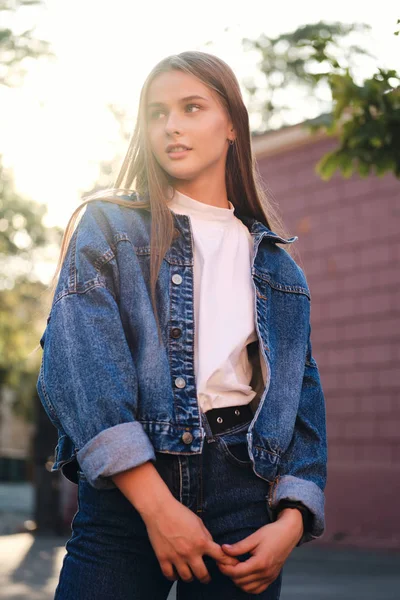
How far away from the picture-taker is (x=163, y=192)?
2535mm

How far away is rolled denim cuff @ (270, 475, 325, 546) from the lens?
2.33 metres

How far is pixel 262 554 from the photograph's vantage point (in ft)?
7.16

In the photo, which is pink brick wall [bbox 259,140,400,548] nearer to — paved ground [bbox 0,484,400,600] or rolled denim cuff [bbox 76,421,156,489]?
paved ground [bbox 0,484,400,600]

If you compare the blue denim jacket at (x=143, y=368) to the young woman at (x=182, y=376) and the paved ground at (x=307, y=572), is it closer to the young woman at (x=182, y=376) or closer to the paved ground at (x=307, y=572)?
the young woman at (x=182, y=376)

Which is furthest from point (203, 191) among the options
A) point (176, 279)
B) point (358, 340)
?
point (358, 340)

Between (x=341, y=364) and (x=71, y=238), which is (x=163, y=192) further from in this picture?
(x=341, y=364)

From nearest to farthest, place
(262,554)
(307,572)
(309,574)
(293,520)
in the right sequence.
Result: (262,554) < (293,520) < (309,574) < (307,572)

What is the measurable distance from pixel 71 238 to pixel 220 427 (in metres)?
0.54

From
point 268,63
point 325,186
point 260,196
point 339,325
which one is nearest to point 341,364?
point 339,325

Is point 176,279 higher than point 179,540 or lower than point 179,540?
higher

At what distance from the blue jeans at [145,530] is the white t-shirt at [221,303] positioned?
0.10 metres

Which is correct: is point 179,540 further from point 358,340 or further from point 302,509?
point 358,340

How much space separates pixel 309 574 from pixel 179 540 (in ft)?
25.5

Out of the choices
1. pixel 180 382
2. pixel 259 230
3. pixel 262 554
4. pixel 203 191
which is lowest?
pixel 262 554
